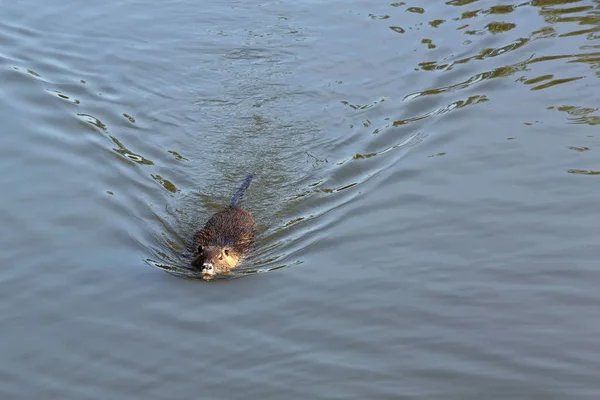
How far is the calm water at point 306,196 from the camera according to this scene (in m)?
7.20

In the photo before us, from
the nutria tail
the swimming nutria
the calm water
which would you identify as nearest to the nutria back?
the swimming nutria

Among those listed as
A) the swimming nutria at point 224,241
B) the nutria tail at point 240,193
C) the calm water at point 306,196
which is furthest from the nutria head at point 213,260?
the nutria tail at point 240,193

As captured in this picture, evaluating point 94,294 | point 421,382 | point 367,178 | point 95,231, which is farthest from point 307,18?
point 421,382

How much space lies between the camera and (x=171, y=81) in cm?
1258

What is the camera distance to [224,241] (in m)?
9.09

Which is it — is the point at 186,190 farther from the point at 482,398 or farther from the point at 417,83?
the point at 482,398

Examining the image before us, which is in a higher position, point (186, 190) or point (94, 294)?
point (186, 190)

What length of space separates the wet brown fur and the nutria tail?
0.25 meters

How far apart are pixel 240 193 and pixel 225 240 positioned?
1190 mm

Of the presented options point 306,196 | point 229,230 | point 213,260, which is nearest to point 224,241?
point 229,230

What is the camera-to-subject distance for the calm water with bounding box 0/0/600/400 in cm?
720

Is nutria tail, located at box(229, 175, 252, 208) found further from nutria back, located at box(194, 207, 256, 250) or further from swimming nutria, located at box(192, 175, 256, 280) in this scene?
nutria back, located at box(194, 207, 256, 250)

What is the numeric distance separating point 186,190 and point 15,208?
1923 mm

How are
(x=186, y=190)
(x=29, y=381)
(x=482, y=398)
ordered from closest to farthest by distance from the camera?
(x=482, y=398) → (x=29, y=381) → (x=186, y=190)
